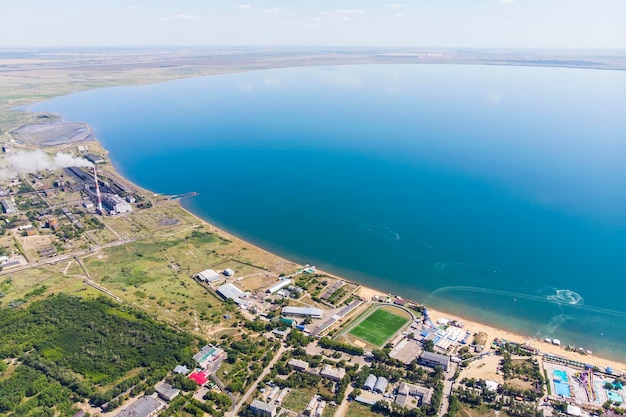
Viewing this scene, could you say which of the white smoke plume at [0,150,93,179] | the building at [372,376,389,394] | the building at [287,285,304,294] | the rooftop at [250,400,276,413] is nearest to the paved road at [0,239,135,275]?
the building at [287,285,304,294]

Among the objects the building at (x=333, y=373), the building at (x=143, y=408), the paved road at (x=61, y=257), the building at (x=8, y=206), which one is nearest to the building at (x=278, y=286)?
the building at (x=333, y=373)

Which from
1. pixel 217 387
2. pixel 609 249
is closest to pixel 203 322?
pixel 217 387

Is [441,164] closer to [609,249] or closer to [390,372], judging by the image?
[609,249]

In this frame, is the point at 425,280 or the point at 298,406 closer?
the point at 298,406

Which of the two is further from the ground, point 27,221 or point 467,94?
point 467,94

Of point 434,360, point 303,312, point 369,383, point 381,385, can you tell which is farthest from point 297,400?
point 434,360

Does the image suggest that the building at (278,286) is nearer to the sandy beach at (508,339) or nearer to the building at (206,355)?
the building at (206,355)
